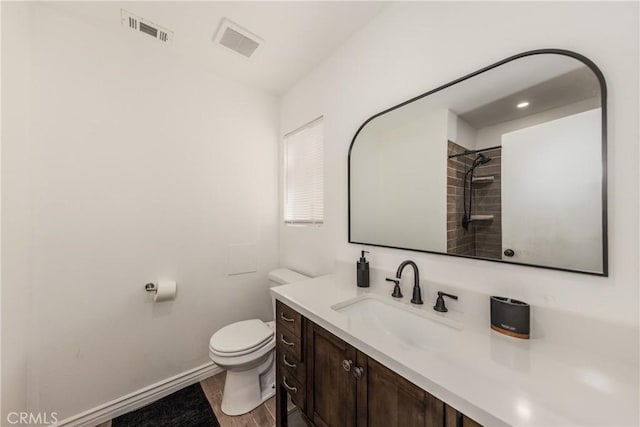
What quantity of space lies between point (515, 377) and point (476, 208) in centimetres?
63

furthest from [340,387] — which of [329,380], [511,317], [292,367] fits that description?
[511,317]

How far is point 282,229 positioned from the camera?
2.31m

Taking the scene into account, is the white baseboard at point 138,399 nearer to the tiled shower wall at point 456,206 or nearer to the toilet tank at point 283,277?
the toilet tank at point 283,277

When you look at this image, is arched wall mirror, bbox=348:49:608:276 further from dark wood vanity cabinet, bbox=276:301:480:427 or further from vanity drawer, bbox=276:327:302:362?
vanity drawer, bbox=276:327:302:362

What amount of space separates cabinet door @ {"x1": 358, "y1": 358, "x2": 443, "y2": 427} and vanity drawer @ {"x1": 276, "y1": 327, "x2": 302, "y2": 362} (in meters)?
0.41

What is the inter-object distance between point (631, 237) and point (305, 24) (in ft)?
6.06

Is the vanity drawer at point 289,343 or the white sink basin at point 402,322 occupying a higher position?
the white sink basin at point 402,322

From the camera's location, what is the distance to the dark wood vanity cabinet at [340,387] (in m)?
0.69

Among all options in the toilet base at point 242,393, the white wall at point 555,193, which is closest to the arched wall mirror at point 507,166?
the white wall at point 555,193

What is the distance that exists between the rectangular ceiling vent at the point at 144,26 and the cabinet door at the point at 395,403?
2.28 meters

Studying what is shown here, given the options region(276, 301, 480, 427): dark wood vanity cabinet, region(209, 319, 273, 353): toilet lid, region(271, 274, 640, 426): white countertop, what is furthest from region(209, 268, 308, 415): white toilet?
region(271, 274, 640, 426): white countertop

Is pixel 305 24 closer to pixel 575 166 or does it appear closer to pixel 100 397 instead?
pixel 575 166

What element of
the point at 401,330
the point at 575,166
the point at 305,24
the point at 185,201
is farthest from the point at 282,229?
the point at 575,166

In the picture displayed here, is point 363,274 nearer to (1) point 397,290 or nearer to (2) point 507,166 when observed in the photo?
(1) point 397,290
